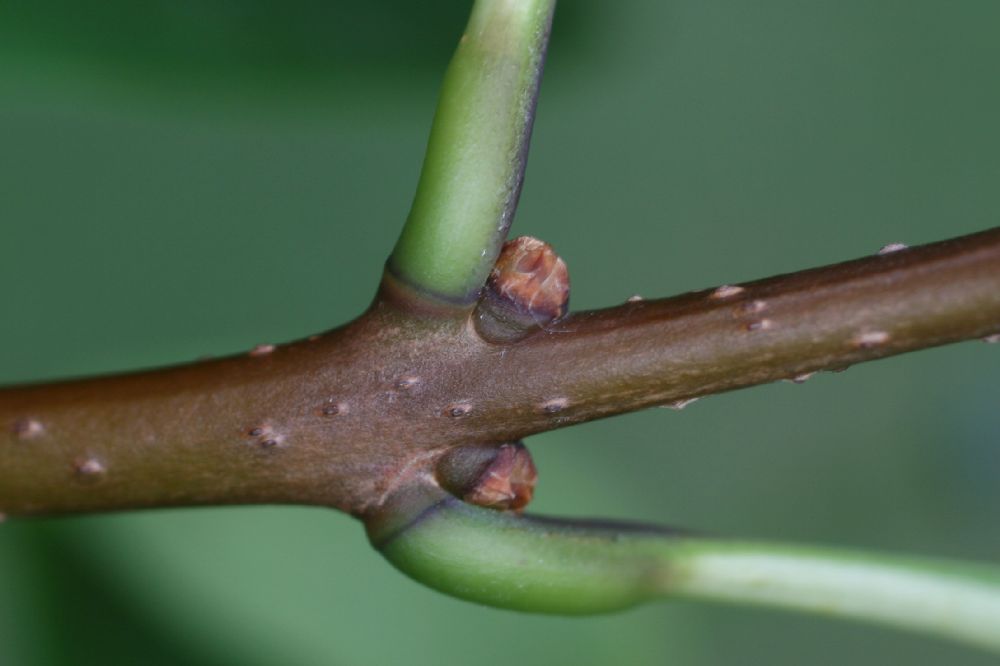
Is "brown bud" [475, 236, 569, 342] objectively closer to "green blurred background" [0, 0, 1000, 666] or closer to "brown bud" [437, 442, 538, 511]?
"brown bud" [437, 442, 538, 511]

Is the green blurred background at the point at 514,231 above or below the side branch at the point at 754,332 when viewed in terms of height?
above

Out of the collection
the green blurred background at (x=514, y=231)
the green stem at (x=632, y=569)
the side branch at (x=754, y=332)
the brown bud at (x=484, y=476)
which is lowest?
the green stem at (x=632, y=569)

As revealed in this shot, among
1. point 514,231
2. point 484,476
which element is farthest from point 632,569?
point 514,231

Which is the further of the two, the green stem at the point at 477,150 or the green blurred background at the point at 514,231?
the green blurred background at the point at 514,231

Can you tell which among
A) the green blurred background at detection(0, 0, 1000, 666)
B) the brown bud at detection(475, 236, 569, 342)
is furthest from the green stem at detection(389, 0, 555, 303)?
the green blurred background at detection(0, 0, 1000, 666)

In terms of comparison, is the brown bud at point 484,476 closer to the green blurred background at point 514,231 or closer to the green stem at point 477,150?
the green stem at point 477,150

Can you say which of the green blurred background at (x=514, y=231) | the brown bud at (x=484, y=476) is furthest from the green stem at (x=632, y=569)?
the green blurred background at (x=514, y=231)

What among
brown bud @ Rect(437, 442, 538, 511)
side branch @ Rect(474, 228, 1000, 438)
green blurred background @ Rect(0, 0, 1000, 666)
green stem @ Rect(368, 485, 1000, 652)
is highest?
green blurred background @ Rect(0, 0, 1000, 666)

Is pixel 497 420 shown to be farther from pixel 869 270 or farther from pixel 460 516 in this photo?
pixel 869 270
